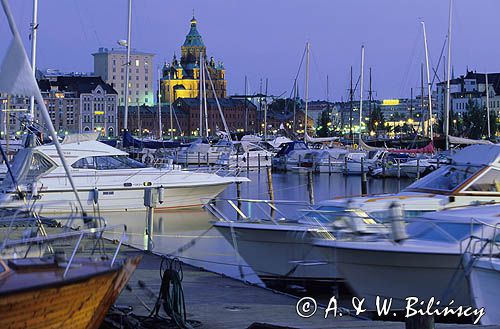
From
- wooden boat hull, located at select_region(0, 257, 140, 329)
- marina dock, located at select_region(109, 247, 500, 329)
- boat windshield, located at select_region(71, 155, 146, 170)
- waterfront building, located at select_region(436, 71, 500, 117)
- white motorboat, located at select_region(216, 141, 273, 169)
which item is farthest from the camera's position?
waterfront building, located at select_region(436, 71, 500, 117)

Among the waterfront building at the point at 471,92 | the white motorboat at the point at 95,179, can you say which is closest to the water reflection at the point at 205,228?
the white motorboat at the point at 95,179

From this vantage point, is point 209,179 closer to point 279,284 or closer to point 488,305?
point 279,284

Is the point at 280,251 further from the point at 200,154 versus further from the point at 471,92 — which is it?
the point at 471,92

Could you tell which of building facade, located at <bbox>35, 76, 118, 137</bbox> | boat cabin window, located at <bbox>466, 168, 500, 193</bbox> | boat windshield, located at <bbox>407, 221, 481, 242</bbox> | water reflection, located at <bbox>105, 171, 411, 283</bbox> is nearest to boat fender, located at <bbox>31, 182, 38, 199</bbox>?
water reflection, located at <bbox>105, 171, 411, 283</bbox>

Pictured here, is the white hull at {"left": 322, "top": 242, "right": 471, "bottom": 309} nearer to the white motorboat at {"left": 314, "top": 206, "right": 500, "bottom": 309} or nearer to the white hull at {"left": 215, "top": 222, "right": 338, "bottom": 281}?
the white motorboat at {"left": 314, "top": 206, "right": 500, "bottom": 309}

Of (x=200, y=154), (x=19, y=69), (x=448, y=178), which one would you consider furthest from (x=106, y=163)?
(x=200, y=154)

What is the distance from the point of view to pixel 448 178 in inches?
781

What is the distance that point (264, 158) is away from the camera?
74000mm

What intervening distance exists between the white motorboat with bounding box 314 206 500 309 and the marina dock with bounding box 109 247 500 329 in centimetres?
131

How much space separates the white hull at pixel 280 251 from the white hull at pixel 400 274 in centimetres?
189

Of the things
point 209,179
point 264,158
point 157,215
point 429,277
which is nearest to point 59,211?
point 157,215

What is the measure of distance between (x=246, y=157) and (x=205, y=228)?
3996 cm

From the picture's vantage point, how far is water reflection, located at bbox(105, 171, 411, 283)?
73.3ft

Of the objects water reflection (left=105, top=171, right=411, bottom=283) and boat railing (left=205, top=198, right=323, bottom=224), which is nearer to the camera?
boat railing (left=205, top=198, right=323, bottom=224)
